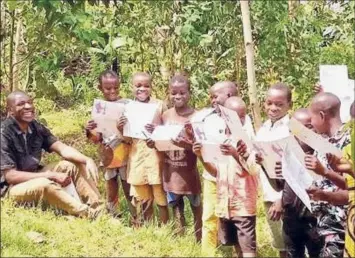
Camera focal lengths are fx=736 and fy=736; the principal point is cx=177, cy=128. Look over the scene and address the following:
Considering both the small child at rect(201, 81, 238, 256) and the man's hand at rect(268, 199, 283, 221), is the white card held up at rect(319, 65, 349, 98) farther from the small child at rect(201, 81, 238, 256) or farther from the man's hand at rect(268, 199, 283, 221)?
the man's hand at rect(268, 199, 283, 221)

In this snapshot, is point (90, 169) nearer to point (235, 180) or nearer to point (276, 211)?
point (235, 180)

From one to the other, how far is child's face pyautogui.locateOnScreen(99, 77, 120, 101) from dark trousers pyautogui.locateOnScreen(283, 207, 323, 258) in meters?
1.86

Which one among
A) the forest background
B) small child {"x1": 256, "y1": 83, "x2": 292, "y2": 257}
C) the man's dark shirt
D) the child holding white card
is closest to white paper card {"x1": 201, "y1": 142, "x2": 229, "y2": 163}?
small child {"x1": 256, "y1": 83, "x2": 292, "y2": 257}

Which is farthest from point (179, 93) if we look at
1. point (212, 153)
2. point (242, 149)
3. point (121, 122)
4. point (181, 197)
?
point (242, 149)

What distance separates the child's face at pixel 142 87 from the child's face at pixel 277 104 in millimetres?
1132

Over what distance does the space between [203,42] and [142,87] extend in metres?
3.06

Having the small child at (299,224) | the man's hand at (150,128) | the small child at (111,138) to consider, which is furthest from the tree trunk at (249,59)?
the small child at (299,224)

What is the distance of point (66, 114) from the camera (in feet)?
33.8

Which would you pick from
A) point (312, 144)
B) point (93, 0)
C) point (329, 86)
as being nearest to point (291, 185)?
point (312, 144)

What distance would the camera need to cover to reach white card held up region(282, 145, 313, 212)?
14.2 feet

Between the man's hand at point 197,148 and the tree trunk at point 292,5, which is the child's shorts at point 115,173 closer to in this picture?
the man's hand at point 197,148

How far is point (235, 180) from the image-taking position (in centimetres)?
497

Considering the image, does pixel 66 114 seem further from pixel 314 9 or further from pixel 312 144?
pixel 312 144

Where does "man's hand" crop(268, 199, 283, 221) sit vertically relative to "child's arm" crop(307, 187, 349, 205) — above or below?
below
